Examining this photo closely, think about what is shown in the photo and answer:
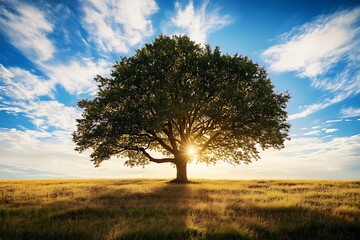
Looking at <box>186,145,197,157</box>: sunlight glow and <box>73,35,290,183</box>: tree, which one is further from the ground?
<box>73,35,290,183</box>: tree

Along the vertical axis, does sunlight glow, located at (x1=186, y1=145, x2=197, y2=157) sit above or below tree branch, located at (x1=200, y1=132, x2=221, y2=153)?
below

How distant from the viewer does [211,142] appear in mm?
33656

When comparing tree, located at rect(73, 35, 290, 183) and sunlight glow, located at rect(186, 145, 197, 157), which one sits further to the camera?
sunlight glow, located at rect(186, 145, 197, 157)

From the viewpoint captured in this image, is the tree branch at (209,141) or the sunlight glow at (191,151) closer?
the tree branch at (209,141)

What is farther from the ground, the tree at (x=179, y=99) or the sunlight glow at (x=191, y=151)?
the tree at (x=179, y=99)

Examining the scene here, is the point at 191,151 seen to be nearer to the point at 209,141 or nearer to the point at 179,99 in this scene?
the point at 209,141

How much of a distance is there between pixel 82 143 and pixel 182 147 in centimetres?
1138

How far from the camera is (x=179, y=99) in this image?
95.6ft

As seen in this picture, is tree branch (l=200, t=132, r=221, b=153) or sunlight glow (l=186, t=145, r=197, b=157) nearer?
tree branch (l=200, t=132, r=221, b=153)

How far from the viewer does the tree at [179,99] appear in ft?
93.6

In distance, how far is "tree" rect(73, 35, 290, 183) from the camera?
93.6ft

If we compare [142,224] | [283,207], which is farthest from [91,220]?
[283,207]

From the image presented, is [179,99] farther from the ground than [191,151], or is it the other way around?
[179,99]

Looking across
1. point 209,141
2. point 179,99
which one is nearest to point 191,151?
point 209,141
